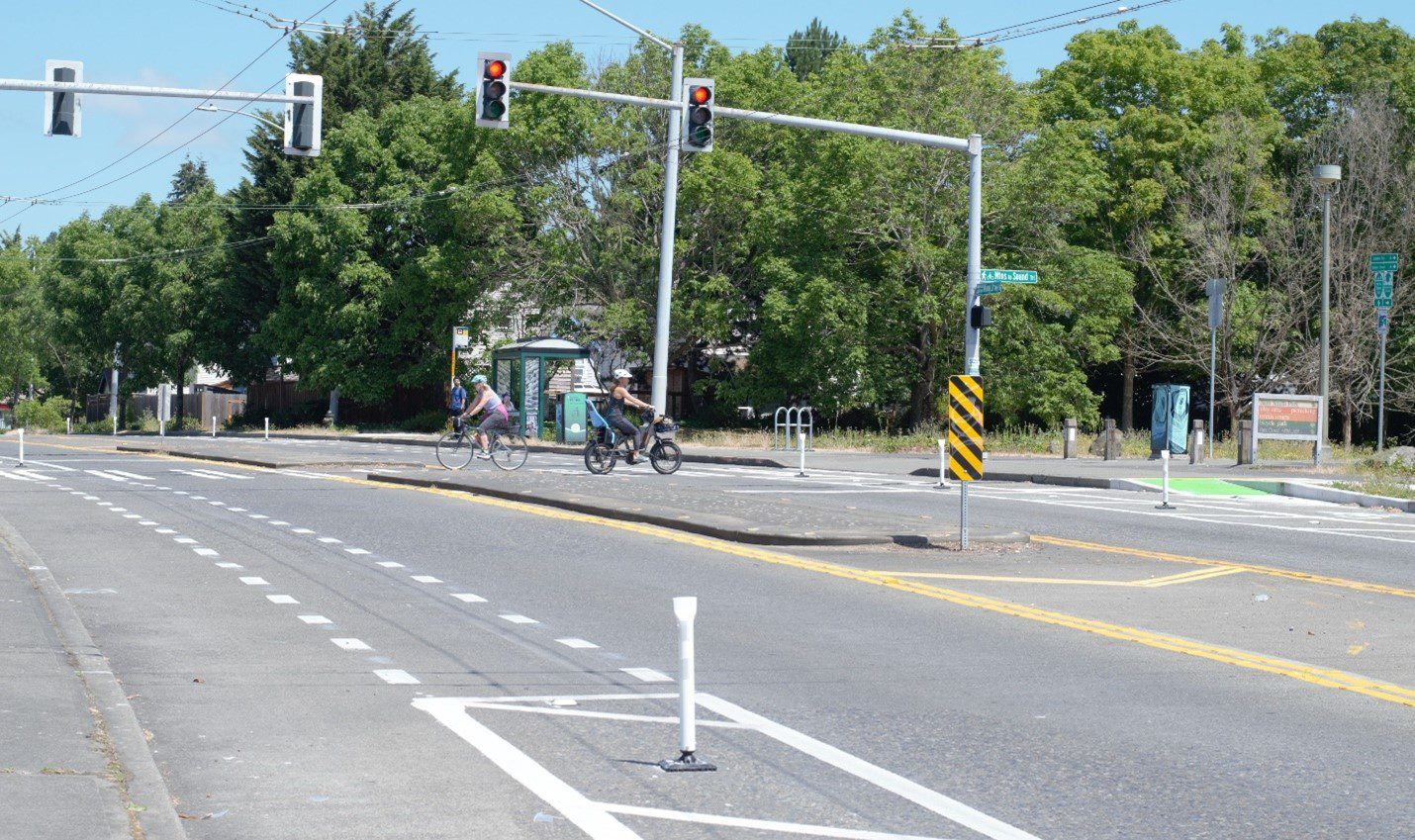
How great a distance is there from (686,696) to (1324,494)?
21400 millimetres

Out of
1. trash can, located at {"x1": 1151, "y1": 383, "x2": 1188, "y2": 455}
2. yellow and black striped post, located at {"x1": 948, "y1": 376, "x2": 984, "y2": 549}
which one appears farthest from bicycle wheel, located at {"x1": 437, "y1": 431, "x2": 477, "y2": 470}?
trash can, located at {"x1": 1151, "y1": 383, "x2": 1188, "y2": 455}

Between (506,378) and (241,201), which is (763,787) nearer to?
(506,378)

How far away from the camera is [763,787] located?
264 inches

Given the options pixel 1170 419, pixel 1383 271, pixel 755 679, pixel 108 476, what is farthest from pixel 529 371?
pixel 755 679

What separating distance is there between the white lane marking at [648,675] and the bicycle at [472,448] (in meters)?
18.9

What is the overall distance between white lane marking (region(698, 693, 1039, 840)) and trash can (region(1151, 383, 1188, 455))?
1079 inches

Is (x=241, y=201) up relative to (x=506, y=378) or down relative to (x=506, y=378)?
up

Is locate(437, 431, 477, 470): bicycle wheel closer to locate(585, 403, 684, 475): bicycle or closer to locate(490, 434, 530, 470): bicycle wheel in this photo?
locate(490, 434, 530, 470): bicycle wheel

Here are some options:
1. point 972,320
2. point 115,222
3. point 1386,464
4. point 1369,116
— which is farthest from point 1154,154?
point 115,222

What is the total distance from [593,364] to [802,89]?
1051 cm

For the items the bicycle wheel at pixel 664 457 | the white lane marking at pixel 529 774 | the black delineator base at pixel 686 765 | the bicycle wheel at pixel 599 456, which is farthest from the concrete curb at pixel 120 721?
the bicycle wheel at pixel 664 457

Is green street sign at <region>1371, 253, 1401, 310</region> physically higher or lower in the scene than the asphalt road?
higher

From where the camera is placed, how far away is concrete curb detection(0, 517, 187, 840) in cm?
588

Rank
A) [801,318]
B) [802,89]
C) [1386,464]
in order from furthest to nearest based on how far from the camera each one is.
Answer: [802,89], [801,318], [1386,464]
